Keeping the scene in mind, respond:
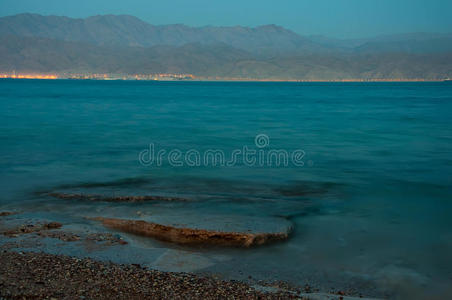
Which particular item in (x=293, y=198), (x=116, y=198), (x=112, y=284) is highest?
(x=112, y=284)

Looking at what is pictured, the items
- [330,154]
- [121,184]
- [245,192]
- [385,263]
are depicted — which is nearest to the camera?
[385,263]

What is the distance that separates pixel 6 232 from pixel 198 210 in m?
3.95

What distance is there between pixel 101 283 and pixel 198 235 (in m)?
2.75

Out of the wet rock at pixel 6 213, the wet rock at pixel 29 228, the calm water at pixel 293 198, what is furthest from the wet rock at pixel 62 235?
the wet rock at pixel 6 213

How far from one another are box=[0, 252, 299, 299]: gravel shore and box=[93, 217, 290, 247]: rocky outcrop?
5.51ft

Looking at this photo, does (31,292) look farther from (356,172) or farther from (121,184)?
(356,172)

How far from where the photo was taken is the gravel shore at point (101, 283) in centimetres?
565

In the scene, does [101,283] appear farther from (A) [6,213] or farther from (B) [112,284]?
(A) [6,213]

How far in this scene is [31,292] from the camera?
219 inches

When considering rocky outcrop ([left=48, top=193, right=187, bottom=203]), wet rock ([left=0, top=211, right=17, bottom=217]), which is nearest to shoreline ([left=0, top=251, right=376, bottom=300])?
wet rock ([left=0, top=211, right=17, bottom=217])

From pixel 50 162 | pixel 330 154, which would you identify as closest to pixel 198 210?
pixel 50 162

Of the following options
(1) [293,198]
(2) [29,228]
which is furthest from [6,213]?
(1) [293,198]

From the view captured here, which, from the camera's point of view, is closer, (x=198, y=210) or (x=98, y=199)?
(x=198, y=210)

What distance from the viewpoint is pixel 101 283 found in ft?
19.6
